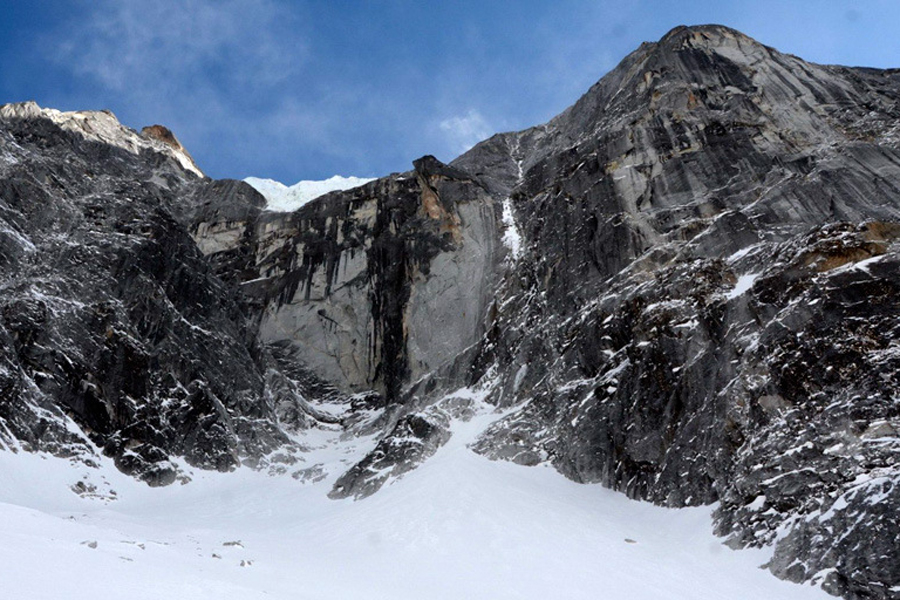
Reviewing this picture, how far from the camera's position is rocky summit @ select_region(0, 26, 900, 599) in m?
24.0

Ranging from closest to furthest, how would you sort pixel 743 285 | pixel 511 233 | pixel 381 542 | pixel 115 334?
pixel 381 542 → pixel 743 285 → pixel 115 334 → pixel 511 233

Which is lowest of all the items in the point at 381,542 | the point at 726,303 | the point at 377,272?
the point at 381,542

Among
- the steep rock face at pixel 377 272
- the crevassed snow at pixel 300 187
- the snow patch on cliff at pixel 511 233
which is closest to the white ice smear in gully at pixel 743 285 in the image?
the steep rock face at pixel 377 272

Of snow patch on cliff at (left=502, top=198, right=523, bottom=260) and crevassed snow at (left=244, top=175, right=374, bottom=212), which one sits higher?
crevassed snow at (left=244, top=175, right=374, bottom=212)

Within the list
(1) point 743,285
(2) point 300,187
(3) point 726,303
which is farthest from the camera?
(2) point 300,187

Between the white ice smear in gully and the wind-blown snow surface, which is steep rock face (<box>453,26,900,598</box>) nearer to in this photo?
the white ice smear in gully

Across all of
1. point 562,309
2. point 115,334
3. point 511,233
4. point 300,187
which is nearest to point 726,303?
point 562,309

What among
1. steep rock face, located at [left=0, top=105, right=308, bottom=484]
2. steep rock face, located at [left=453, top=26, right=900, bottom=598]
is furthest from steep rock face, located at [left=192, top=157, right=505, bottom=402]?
steep rock face, located at [left=0, top=105, right=308, bottom=484]

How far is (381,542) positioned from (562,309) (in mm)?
20646

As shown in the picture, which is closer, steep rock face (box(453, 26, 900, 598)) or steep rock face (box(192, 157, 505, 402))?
steep rock face (box(453, 26, 900, 598))

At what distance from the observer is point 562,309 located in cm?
4200

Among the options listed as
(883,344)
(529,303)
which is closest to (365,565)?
(883,344)

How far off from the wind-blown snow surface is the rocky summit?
159 cm

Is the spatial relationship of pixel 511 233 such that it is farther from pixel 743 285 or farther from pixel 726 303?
pixel 726 303
